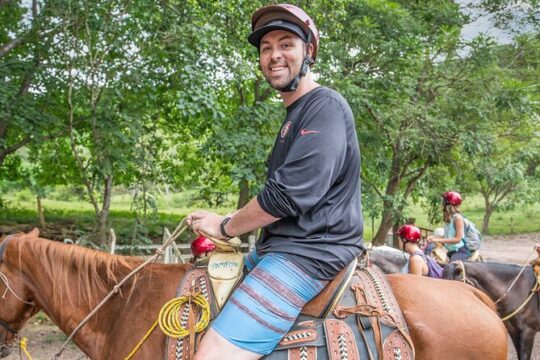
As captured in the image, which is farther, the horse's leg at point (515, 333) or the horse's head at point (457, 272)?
the horse's leg at point (515, 333)

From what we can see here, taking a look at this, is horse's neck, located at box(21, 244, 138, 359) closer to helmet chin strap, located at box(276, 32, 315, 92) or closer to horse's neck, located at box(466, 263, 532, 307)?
helmet chin strap, located at box(276, 32, 315, 92)

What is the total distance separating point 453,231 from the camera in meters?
8.02

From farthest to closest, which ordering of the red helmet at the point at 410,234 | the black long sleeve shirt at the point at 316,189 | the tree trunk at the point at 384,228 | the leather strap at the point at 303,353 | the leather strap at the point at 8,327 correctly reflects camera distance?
the tree trunk at the point at 384,228, the red helmet at the point at 410,234, the leather strap at the point at 8,327, the leather strap at the point at 303,353, the black long sleeve shirt at the point at 316,189

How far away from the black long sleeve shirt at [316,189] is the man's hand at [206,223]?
0.79 feet

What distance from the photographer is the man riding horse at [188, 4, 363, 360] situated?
246 cm

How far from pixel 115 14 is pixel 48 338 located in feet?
17.1

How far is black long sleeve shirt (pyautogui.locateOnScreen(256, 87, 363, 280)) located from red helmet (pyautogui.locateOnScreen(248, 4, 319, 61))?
0.95ft

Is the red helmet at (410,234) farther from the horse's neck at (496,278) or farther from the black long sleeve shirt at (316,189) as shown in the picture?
the black long sleeve shirt at (316,189)

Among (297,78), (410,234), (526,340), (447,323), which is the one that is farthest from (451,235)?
(297,78)

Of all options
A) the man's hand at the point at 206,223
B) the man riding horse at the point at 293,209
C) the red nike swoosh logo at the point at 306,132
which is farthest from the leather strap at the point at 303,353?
the red nike swoosh logo at the point at 306,132

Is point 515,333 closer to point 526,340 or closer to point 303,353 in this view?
point 526,340

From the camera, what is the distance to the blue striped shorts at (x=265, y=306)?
2.49 meters

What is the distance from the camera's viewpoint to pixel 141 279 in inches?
119

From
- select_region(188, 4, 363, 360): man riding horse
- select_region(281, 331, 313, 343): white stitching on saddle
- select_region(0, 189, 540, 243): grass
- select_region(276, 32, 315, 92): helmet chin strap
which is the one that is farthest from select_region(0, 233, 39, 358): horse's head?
select_region(0, 189, 540, 243): grass
